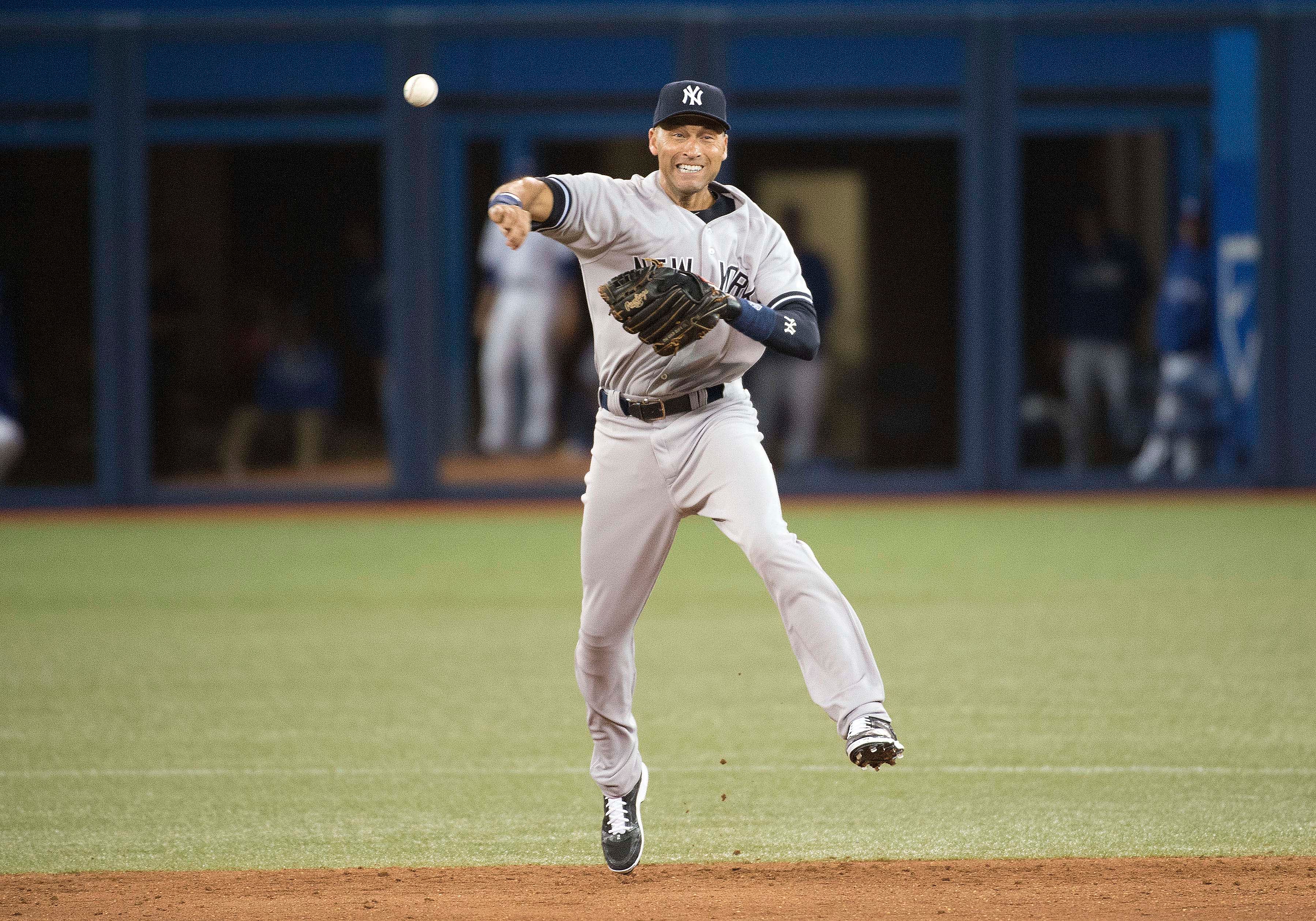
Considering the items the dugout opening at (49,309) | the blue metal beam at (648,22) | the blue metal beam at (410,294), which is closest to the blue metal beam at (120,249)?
the dugout opening at (49,309)

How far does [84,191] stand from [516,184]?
11598 mm

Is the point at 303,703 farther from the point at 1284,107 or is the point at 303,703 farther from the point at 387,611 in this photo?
the point at 1284,107

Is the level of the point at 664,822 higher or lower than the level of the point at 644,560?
lower

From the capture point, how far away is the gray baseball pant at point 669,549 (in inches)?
176

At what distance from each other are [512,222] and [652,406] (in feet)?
2.43

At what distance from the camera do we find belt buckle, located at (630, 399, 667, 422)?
4730 mm

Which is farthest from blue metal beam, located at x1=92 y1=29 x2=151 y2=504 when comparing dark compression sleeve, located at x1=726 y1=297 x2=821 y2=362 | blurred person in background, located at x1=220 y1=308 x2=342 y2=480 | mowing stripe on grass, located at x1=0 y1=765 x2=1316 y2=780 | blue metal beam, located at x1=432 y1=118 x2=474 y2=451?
dark compression sleeve, located at x1=726 y1=297 x2=821 y2=362

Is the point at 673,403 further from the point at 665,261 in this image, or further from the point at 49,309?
the point at 49,309

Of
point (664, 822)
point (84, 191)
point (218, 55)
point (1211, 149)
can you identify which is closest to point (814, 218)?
point (1211, 149)

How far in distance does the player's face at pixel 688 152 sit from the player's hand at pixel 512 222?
60 centimetres

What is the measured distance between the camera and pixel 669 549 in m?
4.77

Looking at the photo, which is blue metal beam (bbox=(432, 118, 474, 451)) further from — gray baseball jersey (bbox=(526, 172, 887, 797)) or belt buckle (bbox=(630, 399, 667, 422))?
belt buckle (bbox=(630, 399, 667, 422))

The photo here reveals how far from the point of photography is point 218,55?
14805mm

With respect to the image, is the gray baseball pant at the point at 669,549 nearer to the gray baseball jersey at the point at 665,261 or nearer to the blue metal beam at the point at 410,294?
the gray baseball jersey at the point at 665,261
